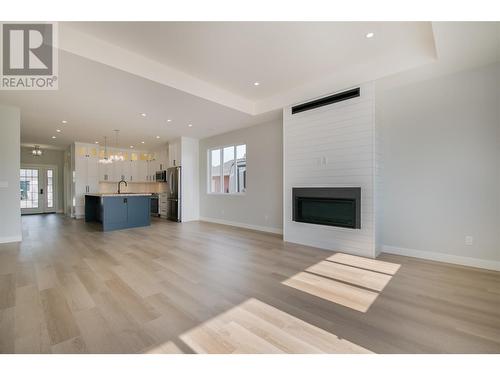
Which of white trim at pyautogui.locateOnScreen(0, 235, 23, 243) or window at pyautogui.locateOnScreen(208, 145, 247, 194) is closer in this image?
white trim at pyautogui.locateOnScreen(0, 235, 23, 243)

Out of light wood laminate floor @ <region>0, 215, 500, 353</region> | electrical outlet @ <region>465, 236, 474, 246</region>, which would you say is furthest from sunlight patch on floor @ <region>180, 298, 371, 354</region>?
electrical outlet @ <region>465, 236, 474, 246</region>

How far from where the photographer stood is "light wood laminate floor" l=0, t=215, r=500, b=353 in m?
1.64

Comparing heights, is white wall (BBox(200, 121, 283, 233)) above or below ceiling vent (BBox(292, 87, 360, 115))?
below

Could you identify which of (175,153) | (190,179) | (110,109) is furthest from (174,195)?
(110,109)

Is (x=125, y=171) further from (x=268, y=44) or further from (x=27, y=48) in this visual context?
(x=268, y=44)

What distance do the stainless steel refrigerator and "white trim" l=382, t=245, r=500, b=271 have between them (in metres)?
6.06

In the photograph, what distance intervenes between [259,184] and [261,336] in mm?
4550

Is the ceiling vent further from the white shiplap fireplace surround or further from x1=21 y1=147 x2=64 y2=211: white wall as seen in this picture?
x1=21 y1=147 x2=64 y2=211: white wall

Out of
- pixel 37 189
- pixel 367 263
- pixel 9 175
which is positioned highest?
pixel 9 175

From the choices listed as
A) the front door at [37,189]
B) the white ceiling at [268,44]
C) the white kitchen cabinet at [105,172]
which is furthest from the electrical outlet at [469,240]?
the front door at [37,189]

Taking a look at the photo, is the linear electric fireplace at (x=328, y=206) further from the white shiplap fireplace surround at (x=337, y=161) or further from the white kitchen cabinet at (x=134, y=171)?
the white kitchen cabinet at (x=134, y=171)

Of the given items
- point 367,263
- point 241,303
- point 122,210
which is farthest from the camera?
point 122,210

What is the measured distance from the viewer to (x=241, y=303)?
87.0 inches
